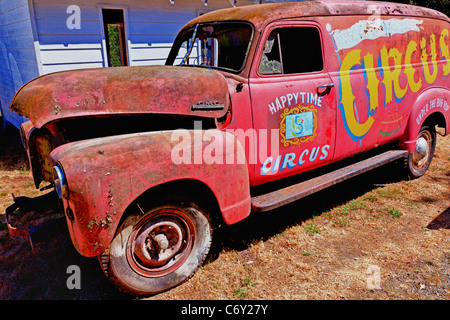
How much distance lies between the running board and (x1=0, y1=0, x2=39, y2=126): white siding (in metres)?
5.14

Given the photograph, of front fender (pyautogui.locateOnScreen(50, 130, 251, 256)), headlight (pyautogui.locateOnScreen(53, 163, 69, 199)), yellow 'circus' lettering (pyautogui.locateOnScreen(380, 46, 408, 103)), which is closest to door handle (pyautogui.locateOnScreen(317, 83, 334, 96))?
yellow 'circus' lettering (pyautogui.locateOnScreen(380, 46, 408, 103))

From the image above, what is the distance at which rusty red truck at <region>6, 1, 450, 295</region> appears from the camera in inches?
95.2

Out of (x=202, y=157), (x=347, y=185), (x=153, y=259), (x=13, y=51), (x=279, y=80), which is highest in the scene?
(x=13, y=51)

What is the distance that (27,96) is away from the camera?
260 centimetres

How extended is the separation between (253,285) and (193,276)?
0.53m

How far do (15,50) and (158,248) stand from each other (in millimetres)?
6695

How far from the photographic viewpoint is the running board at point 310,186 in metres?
3.13

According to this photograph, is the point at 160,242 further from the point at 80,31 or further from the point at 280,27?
the point at 80,31
